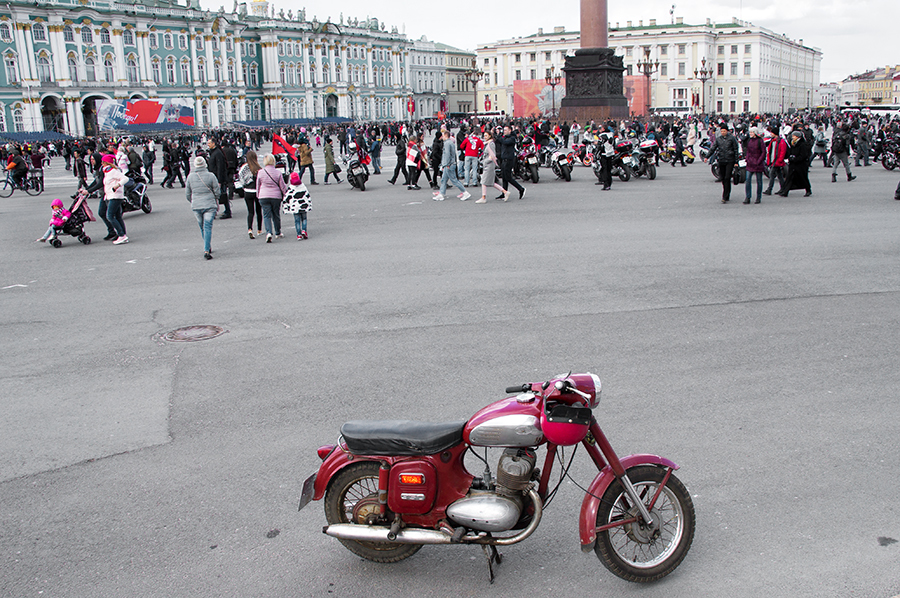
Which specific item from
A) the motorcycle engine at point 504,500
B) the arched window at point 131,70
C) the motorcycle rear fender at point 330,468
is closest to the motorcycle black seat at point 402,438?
the motorcycle rear fender at point 330,468

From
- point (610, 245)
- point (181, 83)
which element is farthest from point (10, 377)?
point (181, 83)

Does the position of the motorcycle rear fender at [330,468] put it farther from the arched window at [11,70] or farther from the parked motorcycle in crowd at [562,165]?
the arched window at [11,70]

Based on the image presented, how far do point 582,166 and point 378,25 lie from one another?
10024cm

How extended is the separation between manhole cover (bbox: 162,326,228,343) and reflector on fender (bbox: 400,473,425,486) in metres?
4.53

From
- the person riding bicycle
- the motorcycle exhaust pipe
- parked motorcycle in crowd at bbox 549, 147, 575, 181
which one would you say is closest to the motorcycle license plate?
the motorcycle exhaust pipe

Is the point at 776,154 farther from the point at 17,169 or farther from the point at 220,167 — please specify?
the point at 17,169

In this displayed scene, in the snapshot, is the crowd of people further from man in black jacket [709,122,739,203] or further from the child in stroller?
the child in stroller

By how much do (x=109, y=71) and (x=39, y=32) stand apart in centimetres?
748

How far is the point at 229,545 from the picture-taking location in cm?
386

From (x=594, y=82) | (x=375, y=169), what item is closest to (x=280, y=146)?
(x=375, y=169)

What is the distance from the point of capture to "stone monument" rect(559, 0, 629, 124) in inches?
1661

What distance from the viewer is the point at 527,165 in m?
22.3

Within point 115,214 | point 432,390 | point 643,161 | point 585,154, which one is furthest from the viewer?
point 585,154

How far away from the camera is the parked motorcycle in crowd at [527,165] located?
867 inches
